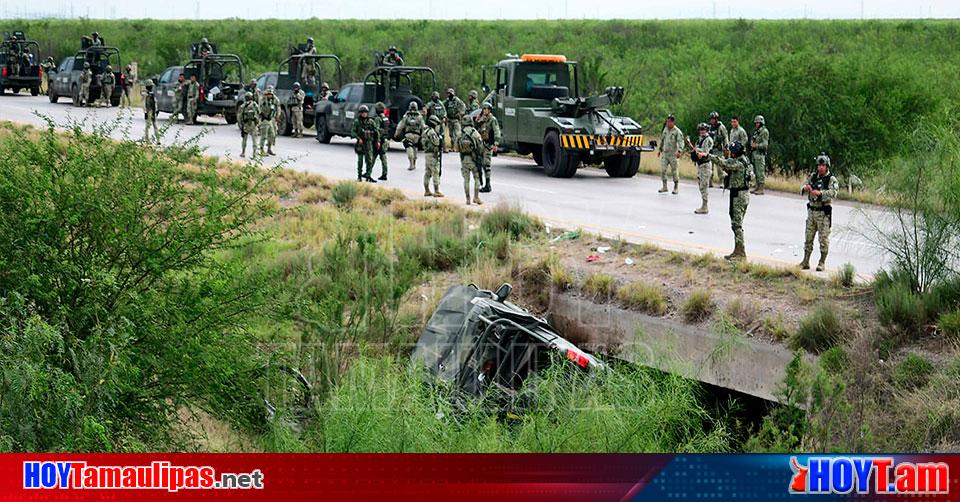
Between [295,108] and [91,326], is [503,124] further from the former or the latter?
[91,326]

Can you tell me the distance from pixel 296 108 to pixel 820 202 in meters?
22.5

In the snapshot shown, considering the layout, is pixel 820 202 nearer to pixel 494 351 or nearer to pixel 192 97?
pixel 494 351

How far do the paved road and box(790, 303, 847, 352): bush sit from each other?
5.22 ft

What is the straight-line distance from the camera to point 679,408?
34.1ft

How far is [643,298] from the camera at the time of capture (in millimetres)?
15008

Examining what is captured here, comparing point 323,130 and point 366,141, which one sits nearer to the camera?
point 366,141

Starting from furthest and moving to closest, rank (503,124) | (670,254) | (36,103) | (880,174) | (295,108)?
(36,103) < (295,108) < (503,124) < (670,254) < (880,174)

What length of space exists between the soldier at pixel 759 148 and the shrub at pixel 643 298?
28.4 ft

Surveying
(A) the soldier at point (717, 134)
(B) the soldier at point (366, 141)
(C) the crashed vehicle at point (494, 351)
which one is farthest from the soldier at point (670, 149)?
(C) the crashed vehicle at point (494, 351)

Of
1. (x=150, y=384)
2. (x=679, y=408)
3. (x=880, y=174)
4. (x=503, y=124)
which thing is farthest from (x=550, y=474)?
(x=503, y=124)

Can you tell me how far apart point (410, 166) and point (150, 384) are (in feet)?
58.9

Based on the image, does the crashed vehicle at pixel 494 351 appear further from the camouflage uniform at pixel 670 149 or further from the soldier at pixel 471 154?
the camouflage uniform at pixel 670 149

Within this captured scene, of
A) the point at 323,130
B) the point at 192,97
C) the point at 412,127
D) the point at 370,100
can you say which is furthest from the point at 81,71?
the point at 412,127

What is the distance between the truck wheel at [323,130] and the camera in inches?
1331
